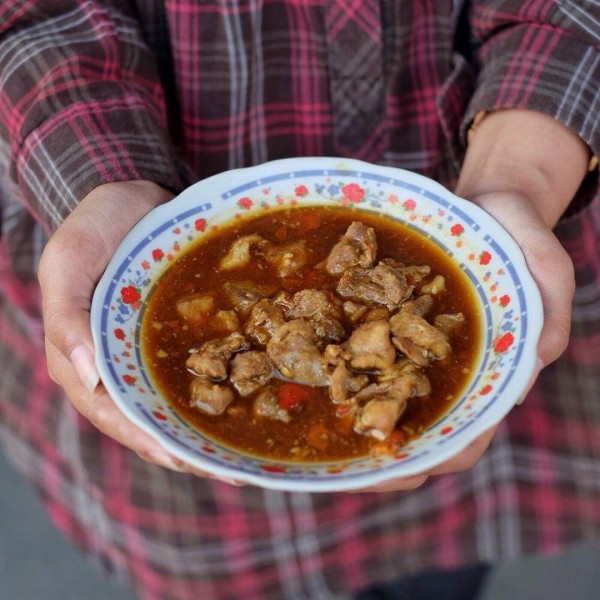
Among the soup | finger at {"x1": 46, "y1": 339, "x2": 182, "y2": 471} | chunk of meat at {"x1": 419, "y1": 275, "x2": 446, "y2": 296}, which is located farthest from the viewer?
chunk of meat at {"x1": 419, "y1": 275, "x2": 446, "y2": 296}

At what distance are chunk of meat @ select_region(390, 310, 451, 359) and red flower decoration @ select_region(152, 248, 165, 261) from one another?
583 mm

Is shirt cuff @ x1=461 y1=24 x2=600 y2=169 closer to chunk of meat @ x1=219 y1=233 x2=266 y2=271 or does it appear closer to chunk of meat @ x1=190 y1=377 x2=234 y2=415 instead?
chunk of meat @ x1=219 y1=233 x2=266 y2=271

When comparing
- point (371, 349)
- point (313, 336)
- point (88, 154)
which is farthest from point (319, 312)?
point (88, 154)

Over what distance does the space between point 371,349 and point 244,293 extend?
347mm

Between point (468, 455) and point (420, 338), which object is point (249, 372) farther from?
point (468, 455)

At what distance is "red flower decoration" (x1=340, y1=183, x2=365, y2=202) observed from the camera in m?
1.94

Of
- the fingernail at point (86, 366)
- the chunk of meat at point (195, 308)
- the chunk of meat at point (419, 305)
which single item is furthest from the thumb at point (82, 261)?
the chunk of meat at point (419, 305)

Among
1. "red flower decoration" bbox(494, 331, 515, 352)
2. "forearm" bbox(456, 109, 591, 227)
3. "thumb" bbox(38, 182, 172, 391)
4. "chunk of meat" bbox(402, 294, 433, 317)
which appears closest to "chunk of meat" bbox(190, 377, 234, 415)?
"thumb" bbox(38, 182, 172, 391)

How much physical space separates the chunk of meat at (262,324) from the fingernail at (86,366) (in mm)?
334

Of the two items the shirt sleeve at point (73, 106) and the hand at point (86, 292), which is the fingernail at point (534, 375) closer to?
the hand at point (86, 292)

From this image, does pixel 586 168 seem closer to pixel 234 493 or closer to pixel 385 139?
pixel 385 139

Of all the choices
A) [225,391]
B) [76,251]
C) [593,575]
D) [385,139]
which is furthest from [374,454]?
[593,575]

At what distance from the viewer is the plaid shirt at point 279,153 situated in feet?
6.89

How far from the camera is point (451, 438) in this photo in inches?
55.2
